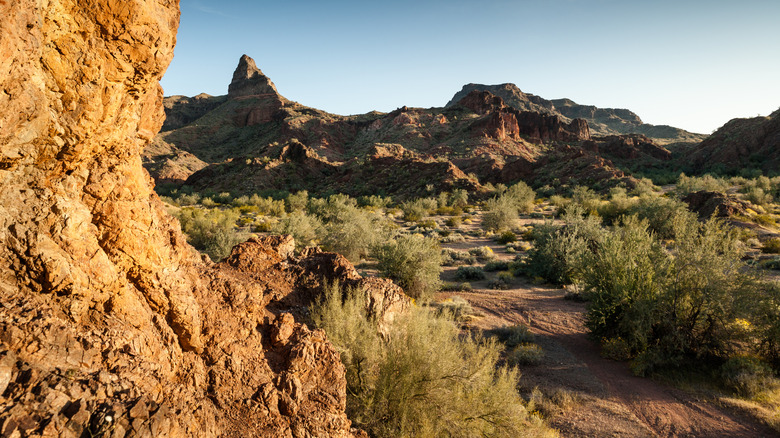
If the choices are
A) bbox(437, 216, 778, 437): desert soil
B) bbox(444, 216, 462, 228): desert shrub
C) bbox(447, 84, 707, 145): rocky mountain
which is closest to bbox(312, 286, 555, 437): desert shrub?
bbox(437, 216, 778, 437): desert soil

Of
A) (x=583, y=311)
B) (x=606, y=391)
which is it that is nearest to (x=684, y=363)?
(x=606, y=391)

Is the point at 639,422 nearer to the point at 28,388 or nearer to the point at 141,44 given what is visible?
the point at 28,388

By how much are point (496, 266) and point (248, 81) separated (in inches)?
4093

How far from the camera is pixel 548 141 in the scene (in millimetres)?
71312

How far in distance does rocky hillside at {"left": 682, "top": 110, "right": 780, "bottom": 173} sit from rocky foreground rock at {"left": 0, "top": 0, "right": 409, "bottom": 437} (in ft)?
178

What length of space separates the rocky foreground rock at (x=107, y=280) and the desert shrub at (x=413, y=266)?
6.96 m

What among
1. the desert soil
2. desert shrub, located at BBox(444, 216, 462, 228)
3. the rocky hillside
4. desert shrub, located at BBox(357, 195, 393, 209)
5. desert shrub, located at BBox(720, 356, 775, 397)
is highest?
the rocky hillside

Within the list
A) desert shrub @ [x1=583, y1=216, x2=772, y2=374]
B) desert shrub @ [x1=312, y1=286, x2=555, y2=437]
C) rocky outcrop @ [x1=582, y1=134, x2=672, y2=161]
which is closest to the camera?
desert shrub @ [x1=312, y1=286, x2=555, y2=437]

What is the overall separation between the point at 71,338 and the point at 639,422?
6.61 m

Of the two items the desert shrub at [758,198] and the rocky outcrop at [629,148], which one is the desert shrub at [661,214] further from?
the rocky outcrop at [629,148]

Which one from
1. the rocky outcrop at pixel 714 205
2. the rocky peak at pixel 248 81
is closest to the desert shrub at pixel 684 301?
the rocky outcrop at pixel 714 205

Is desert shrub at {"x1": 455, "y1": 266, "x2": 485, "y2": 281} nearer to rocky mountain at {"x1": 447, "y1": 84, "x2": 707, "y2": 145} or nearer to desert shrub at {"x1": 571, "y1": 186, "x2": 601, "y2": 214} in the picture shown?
desert shrub at {"x1": 571, "y1": 186, "x2": 601, "y2": 214}

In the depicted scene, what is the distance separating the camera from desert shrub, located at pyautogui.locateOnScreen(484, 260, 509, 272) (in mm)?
13414

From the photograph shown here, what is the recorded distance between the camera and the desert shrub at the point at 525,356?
6836mm
